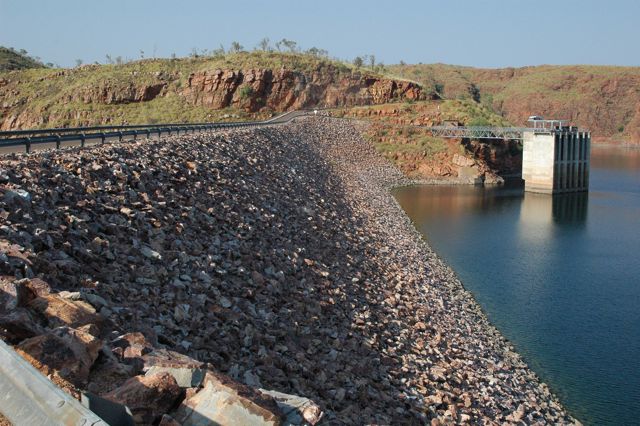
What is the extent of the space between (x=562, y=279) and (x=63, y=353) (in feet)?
82.1

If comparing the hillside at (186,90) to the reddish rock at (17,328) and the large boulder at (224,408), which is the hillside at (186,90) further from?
the large boulder at (224,408)

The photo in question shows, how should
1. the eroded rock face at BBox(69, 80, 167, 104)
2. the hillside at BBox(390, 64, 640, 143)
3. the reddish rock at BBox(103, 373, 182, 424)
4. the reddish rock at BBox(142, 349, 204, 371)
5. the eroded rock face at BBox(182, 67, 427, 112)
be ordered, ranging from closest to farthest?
the reddish rock at BBox(103, 373, 182, 424), the reddish rock at BBox(142, 349, 204, 371), the eroded rock face at BBox(182, 67, 427, 112), the eroded rock face at BBox(69, 80, 167, 104), the hillside at BBox(390, 64, 640, 143)

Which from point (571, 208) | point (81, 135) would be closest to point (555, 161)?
point (571, 208)

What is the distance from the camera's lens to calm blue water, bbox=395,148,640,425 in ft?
55.5

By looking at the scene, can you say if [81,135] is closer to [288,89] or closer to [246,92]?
[246,92]

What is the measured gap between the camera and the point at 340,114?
81.6 meters

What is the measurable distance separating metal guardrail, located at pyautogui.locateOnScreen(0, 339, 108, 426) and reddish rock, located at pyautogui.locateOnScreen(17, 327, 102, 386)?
3.78 feet

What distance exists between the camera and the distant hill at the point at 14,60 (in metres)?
111

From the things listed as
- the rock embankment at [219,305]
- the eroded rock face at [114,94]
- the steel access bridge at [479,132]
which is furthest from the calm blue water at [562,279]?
the eroded rock face at [114,94]

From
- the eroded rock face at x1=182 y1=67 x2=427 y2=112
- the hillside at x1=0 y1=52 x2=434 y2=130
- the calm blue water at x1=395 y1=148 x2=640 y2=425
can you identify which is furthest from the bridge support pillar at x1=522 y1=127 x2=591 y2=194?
the hillside at x1=0 y1=52 x2=434 y2=130

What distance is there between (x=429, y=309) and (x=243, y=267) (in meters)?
7.50

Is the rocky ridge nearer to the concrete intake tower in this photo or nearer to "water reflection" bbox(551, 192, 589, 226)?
the concrete intake tower

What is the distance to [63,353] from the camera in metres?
5.50

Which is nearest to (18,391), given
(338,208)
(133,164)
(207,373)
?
(207,373)
